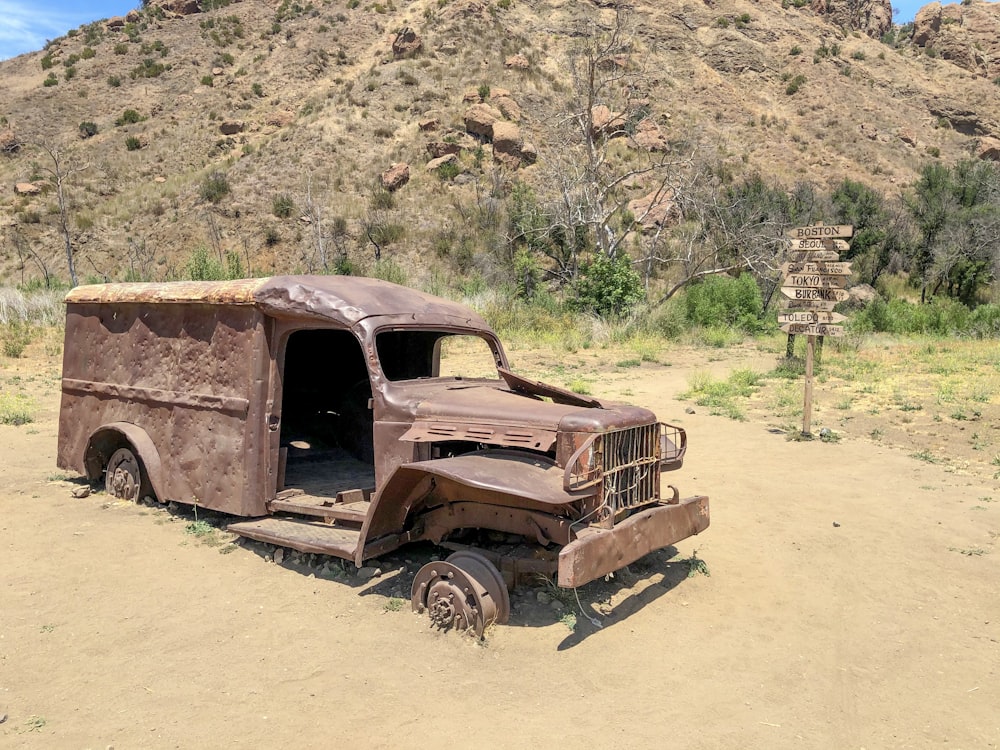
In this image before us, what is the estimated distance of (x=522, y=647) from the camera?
4.00m

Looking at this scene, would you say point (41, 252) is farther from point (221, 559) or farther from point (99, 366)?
point (221, 559)

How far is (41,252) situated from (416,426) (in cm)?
3387

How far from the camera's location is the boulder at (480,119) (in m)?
34.6

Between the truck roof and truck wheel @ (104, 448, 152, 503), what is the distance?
1431mm

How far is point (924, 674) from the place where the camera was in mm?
3861

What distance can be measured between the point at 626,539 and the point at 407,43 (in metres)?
42.0

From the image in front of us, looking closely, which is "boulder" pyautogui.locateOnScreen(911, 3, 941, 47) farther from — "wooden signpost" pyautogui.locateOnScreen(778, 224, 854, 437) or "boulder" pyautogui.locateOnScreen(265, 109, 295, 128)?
"wooden signpost" pyautogui.locateOnScreen(778, 224, 854, 437)

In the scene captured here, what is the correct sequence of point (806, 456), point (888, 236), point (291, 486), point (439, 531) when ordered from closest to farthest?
point (439, 531) → point (291, 486) → point (806, 456) → point (888, 236)

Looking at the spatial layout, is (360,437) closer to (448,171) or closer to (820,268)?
(820,268)

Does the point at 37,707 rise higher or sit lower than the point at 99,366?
lower

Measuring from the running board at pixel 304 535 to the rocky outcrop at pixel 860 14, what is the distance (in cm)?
6637

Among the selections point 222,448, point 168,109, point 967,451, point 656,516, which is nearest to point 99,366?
point 222,448

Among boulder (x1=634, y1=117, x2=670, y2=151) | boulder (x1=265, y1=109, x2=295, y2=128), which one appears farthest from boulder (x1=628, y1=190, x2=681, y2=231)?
boulder (x1=265, y1=109, x2=295, y2=128)

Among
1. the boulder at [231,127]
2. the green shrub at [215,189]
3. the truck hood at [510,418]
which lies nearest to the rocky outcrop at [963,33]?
the boulder at [231,127]
